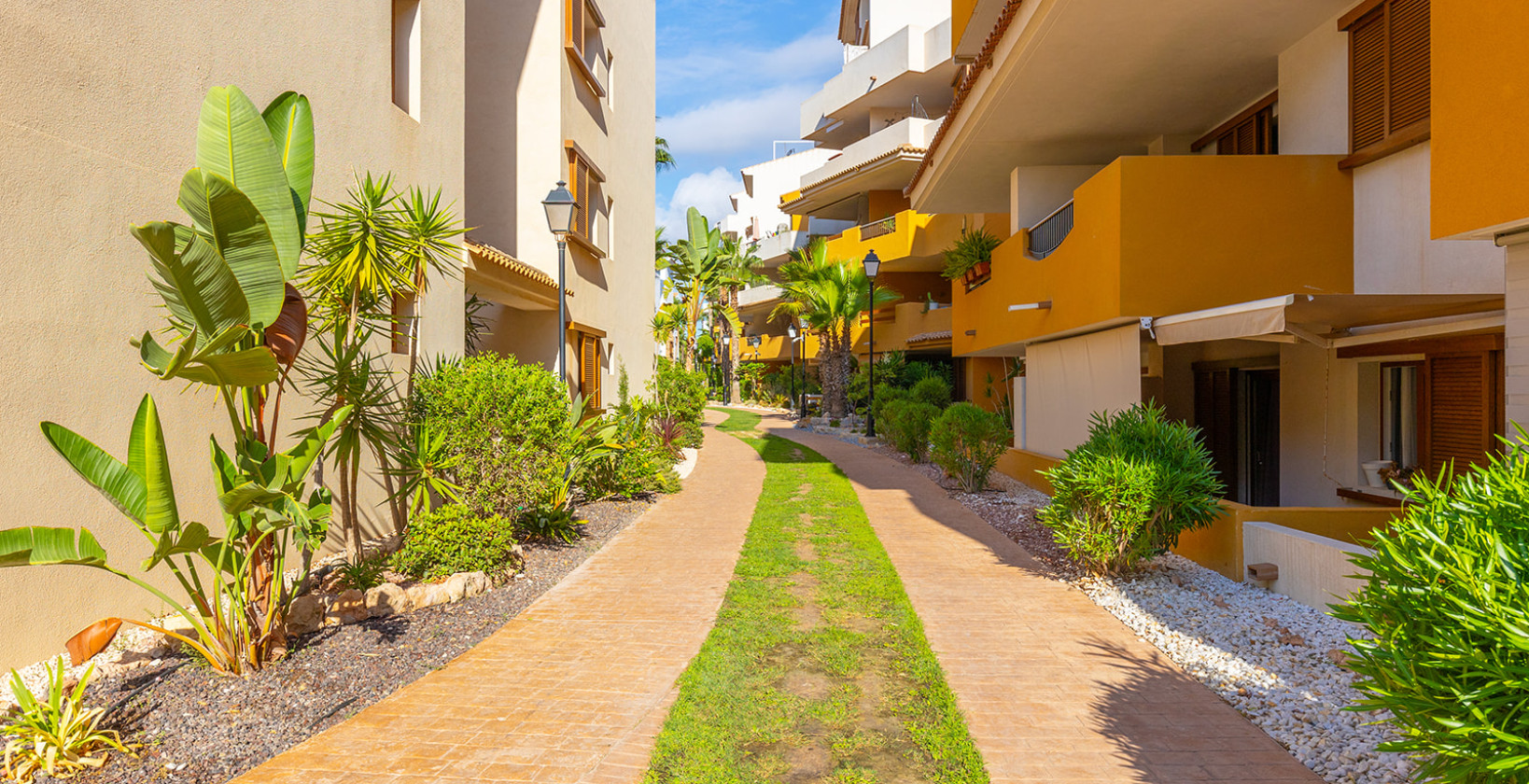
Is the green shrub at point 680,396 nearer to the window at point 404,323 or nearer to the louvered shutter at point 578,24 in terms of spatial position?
the louvered shutter at point 578,24

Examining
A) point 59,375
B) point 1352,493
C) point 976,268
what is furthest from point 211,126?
point 976,268

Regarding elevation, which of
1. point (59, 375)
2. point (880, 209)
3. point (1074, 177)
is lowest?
point (59, 375)

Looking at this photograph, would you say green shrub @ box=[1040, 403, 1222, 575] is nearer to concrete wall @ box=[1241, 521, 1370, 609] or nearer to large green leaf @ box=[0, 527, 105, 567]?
concrete wall @ box=[1241, 521, 1370, 609]

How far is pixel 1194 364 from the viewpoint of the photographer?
12914mm

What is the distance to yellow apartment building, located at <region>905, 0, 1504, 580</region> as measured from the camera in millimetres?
6047

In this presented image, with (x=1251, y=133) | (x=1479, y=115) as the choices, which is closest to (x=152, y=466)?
(x=1479, y=115)

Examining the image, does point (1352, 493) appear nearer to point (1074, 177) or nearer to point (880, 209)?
point (1074, 177)

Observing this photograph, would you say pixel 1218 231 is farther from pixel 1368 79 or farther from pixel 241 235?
pixel 241 235

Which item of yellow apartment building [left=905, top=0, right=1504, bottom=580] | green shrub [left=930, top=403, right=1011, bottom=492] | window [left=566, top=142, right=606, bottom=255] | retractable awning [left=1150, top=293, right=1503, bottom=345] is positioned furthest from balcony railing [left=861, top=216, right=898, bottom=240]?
retractable awning [left=1150, top=293, right=1503, bottom=345]

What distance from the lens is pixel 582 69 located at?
14781 millimetres

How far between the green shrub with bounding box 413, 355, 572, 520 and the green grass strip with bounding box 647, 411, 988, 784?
8.36ft

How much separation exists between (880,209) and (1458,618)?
3073 cm

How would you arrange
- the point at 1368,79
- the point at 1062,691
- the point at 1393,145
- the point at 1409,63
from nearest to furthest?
the point at 1062,691
the point at 1409,63
the point at 1393,145
the point at 1368,79

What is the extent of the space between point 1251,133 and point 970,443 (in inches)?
245
